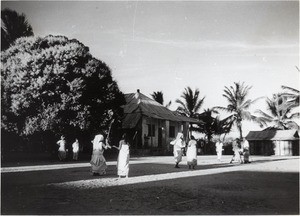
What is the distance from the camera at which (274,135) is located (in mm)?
36156

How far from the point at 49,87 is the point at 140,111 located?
13.3 meters

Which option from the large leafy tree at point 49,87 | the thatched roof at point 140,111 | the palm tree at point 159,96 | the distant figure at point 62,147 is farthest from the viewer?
the palm tree at point 159,96

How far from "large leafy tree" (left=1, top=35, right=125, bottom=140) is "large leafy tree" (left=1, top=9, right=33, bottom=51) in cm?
66

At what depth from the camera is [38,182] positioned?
29.8ft

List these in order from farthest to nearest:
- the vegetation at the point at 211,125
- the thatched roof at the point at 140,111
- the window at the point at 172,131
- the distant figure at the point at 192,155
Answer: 1. the vegetation at the point at 211,125
2. the window at the point at 172,131
3. the thatched roof at the point at 140,111
4. the distant figure at the point at 192,155

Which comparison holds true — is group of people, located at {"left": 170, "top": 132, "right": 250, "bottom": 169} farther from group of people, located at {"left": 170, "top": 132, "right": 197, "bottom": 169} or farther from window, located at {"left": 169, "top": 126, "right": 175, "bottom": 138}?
window, located at {"left": 169, "top": 126, "right": 175, "bottom": 138}

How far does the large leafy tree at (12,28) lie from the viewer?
12368 millimetres

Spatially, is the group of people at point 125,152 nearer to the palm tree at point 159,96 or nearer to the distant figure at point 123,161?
the distant figure at point 123,161

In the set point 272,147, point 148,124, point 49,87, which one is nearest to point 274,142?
point 272,147

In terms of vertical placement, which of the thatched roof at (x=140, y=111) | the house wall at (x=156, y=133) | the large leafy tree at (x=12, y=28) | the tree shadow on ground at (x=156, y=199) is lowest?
the tree shadow on ground at (x=156, y=199)

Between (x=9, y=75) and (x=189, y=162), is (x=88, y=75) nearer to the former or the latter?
(x=9, y=75)

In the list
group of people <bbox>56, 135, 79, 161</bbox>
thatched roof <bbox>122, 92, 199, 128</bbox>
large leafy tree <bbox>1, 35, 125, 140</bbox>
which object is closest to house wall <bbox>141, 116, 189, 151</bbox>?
thatched roof <bbox>122, 92, 199, 128</bbox>

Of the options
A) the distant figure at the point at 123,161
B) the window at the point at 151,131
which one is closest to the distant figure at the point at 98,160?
the distant figure at the point at 123,161

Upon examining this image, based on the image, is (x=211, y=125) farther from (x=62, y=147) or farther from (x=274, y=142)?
(x=62, y=147)
